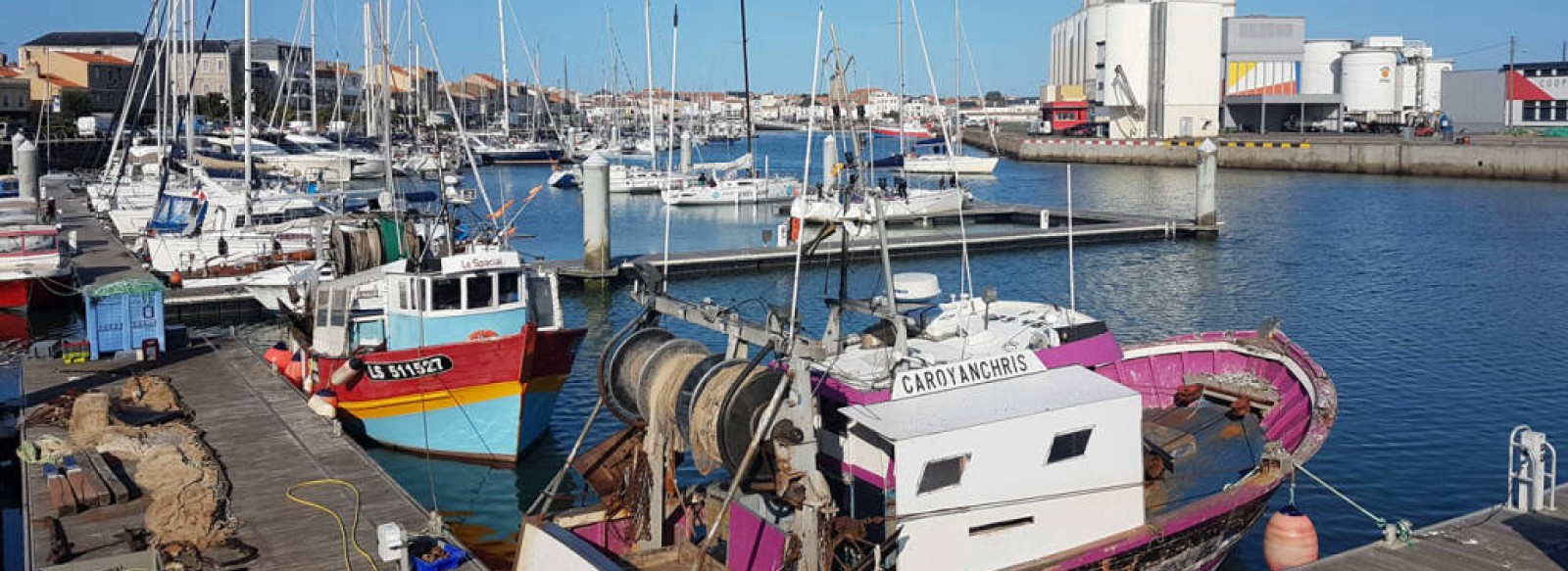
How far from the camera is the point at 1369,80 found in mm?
118875

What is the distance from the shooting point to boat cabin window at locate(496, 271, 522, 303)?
21047 millimetres

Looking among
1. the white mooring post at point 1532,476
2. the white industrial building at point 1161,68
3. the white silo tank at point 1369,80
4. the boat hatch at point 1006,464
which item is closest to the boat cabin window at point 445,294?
the boat hatch at point 1006,464

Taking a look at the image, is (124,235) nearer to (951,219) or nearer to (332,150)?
(951,219)

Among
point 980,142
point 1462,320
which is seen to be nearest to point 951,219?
point 1462,320

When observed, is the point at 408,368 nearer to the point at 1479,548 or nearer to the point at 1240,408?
the point at 1240,408

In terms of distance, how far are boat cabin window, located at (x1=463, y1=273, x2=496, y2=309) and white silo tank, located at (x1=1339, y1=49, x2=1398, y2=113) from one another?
113180 millimetres

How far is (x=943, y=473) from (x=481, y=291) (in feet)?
35.3

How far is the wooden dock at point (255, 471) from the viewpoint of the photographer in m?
14.3

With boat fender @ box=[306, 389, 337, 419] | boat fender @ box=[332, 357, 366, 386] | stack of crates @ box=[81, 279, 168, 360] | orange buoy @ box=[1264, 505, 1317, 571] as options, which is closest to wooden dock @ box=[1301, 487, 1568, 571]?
orange buoy @ box=[1264, 505, 1317, 571]

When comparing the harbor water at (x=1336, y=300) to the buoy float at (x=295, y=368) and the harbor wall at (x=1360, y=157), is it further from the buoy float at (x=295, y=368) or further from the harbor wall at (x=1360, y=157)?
the harbor wall at (x=1360, y=157)

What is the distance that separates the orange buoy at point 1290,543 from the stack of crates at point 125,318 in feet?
63.1

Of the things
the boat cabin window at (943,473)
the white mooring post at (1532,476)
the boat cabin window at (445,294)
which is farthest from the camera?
the boat cabin window at (445,294)

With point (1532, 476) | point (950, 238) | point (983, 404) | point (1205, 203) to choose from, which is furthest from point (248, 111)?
point (1205, 203)

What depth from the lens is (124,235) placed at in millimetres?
47844
